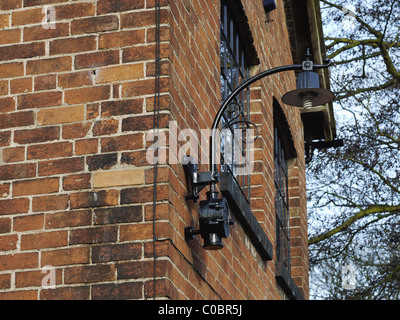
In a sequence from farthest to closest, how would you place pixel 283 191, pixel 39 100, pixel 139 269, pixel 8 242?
pixel 283 191
pixel 39 100
pixel 8 242
pixel 139 269

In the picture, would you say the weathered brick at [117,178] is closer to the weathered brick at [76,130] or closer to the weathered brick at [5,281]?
the weathered brick at [76,130]

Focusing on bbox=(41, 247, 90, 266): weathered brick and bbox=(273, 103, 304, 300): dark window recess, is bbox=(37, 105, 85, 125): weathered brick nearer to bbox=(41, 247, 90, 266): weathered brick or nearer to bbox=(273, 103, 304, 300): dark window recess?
bbox=(41, 247, 90, 266): weathered brick

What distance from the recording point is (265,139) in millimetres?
7195

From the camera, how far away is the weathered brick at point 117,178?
160 inches

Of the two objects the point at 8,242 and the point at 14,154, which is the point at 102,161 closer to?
the point at 14,154

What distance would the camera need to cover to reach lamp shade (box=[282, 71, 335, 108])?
486 cm

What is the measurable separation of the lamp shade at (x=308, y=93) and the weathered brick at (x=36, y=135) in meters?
1.54

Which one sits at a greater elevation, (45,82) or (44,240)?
(45,82)

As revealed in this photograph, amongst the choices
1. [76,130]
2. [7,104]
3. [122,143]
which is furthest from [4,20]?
[122,143]

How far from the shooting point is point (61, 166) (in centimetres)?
418

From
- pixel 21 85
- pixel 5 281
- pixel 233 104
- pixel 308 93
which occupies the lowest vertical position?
pixel 5 281

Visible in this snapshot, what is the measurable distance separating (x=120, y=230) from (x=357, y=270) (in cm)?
1480

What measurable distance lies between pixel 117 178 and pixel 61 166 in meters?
0.32

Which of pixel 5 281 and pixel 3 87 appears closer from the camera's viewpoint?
pixel 5 281
